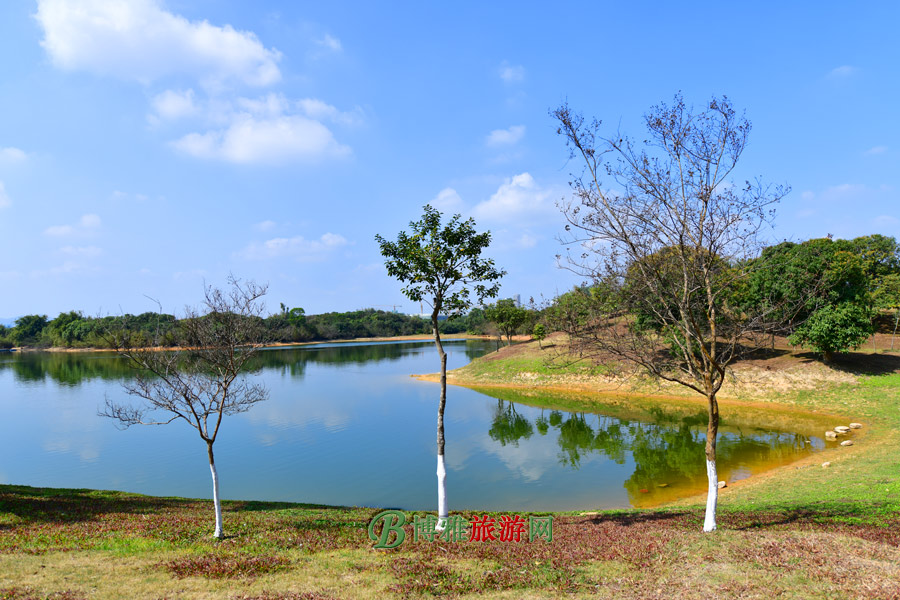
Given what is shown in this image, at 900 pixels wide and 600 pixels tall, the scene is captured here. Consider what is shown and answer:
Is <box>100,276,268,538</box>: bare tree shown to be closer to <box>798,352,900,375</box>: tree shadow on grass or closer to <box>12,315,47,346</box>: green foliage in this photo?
<box>798,352,900,375</box>: tree shadow on grass

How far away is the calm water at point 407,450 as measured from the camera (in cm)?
2097

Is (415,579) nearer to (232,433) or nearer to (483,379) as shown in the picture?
(232,433)

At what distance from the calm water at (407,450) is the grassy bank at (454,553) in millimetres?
5177

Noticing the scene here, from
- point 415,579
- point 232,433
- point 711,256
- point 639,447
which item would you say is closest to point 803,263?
point 639,447

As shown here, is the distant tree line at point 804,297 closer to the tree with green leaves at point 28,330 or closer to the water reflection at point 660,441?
the water reflection at point 660,441

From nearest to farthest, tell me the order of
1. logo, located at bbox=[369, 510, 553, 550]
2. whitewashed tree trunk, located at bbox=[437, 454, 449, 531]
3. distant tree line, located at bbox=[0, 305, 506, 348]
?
logo, located at bbox=[369, 510, 553, 550], whitewashed tree trunk, located at bbox=[437, 454, 449, 531], distant tree line, located at bbox=[0, 305, 506, 348]

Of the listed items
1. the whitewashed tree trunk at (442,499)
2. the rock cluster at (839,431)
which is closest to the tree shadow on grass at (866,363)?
the rock cluster at (839,431)

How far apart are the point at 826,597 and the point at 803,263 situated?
36688mm

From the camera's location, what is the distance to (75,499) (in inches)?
635

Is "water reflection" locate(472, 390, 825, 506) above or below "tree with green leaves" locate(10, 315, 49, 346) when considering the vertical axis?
below

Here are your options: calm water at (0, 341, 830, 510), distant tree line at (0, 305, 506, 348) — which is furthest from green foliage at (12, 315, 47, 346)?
calm water at (0, 341, 830, 510)

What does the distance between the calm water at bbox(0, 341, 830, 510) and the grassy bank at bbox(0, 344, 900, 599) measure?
5177mm

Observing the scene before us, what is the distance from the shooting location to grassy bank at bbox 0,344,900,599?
7449 mm

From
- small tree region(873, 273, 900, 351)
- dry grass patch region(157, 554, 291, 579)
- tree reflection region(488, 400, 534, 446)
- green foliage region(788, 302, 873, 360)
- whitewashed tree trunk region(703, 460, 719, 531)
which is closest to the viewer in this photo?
dry grass patch region(157, 554, 291, 579)
